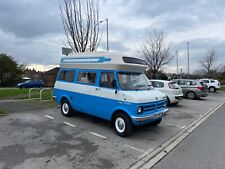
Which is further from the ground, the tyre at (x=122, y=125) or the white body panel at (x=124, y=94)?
the white body panel at (x=124, y=94)

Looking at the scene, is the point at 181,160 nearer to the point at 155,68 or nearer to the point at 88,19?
the point at 88,19

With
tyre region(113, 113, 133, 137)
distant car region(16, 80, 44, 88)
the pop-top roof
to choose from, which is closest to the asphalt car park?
tyre region(113, 113, 133, 137)

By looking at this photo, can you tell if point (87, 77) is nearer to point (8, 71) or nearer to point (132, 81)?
point (132, 81)

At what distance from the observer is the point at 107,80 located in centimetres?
670

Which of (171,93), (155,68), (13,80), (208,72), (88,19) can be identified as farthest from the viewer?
(208,72)

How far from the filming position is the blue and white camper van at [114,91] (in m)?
5.97

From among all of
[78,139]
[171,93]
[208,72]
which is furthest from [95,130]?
[208,72]

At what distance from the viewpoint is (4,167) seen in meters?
3.97

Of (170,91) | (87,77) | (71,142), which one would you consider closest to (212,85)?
(170,91)

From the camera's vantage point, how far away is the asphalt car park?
4.33 metres

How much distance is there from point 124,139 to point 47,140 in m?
2.21

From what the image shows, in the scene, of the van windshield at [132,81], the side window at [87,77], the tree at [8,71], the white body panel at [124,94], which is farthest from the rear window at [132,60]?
the tree at [8,71]

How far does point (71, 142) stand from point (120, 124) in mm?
1601

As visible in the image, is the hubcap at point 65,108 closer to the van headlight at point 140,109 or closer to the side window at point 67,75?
the side window at point 67,75
